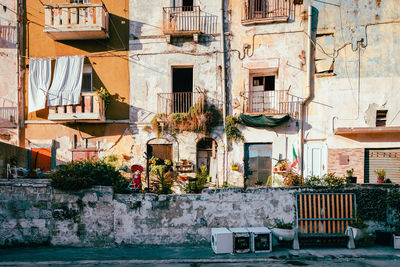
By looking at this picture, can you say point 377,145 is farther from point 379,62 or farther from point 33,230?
point 33,230

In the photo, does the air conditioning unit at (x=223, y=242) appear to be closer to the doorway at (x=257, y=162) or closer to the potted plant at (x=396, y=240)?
the potted plant at (x=396, y=240)

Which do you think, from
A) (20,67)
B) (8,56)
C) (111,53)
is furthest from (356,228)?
(8,56)

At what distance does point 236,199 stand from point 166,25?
936cm

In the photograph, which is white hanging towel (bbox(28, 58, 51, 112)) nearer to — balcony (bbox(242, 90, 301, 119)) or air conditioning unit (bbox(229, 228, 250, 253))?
balcony (bbox(242, 90, 301, 119))

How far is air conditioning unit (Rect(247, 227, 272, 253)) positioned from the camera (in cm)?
877

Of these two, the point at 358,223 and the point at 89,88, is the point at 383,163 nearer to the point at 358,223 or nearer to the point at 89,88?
the point at 358,223

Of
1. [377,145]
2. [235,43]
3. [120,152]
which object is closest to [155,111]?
[120,152]

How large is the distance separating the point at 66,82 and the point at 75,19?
117 inches

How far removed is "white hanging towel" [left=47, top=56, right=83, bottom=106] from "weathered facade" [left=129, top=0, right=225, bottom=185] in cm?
255

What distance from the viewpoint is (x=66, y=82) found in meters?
14.9

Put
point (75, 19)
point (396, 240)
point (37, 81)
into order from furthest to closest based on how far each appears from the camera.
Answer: point (37, 81), point (75, 19), point (396, 240)

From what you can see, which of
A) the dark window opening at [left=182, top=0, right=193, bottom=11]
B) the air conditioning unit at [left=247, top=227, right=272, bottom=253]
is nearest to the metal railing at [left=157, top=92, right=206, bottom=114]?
the dark window opening at [left=182, top=0, right=193, bottom=11]

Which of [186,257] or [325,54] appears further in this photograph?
[325,54]

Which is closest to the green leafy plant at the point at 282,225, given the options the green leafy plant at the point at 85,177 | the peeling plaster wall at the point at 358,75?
the green leafy plant at the point at 85,177
